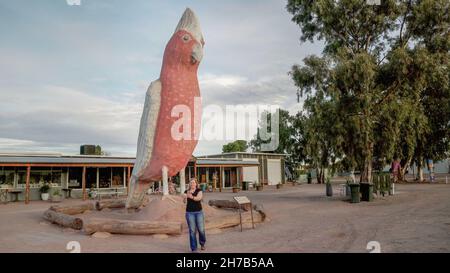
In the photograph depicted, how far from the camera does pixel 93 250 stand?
7180 millimetres

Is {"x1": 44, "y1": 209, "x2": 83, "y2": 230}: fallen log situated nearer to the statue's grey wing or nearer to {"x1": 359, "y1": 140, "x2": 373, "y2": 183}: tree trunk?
the statue's grey wing

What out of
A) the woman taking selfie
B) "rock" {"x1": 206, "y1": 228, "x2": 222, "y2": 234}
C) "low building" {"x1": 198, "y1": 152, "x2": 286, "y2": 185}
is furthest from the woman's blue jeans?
A: "low building" {"x1": 198, "y1": 152, "x2": 286, "y2": 185}

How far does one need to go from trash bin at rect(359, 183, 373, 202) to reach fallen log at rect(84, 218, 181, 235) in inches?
481

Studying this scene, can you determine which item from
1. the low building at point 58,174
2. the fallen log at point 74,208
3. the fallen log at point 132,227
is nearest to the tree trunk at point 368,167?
the fallen log at point 132,227

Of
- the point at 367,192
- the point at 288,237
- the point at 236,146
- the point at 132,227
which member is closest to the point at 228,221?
the point at 288,237

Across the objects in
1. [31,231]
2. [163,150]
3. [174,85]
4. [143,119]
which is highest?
[174,85]

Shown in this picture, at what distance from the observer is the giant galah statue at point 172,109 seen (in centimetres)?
1085

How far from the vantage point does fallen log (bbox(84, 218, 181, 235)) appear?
8586mm

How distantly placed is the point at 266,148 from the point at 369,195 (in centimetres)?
4326

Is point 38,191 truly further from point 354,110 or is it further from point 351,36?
point 351,36

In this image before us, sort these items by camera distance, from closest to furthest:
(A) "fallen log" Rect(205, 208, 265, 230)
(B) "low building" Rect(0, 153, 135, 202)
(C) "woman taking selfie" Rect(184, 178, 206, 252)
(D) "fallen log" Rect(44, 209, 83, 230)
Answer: (C) "woman taking selfie" Rect(184, 178, 206, 252) → (A) "fallen log" Rect(205, 208, 265, 230) → (D) "fallen log" Rect(44, 209, 83, 230) → (B) "low building" Rect(0, 153, 135, 202)

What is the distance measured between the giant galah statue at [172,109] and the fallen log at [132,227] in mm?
2079

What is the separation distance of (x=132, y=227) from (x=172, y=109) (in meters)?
3.87

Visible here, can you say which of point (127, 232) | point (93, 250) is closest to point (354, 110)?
point (127, 232)
